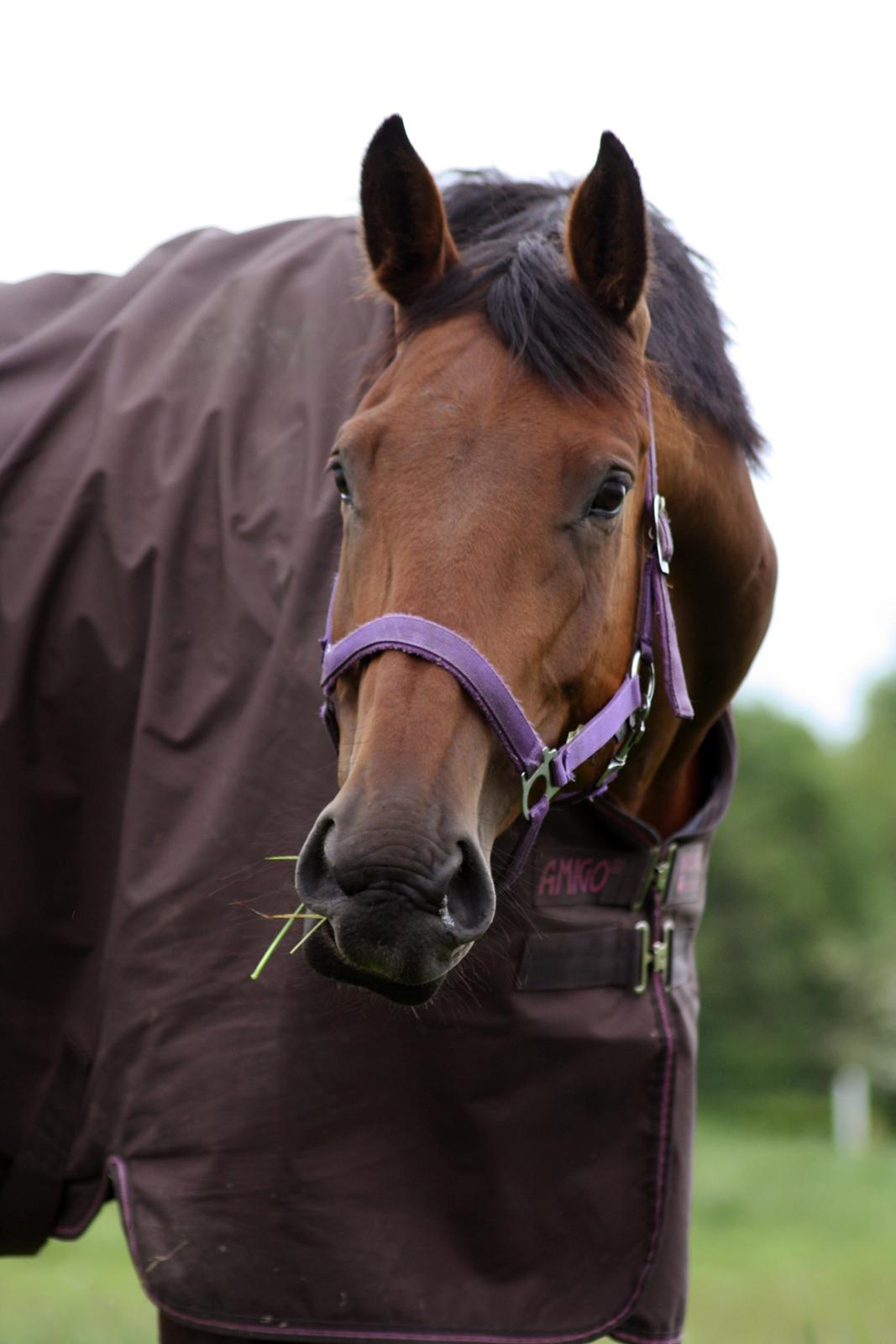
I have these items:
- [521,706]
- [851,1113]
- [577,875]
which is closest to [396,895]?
[521,706]

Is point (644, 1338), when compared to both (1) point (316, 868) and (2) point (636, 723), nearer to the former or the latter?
(2) point (636, 723)

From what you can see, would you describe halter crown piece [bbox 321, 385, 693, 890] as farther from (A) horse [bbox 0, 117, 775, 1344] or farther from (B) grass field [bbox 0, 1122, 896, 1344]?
(B) grass field [bbox 0, 1122, 896, 1344]

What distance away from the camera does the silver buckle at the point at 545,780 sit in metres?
2.63

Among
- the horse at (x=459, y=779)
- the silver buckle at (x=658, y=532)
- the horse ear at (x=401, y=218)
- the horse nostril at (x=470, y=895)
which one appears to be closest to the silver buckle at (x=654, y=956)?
the horse at (x=459, y=779)

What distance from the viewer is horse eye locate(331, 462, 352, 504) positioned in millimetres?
2814

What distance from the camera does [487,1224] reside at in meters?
3.12

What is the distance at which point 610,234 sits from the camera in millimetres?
2896

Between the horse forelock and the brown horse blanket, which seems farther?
the brown horse blanket

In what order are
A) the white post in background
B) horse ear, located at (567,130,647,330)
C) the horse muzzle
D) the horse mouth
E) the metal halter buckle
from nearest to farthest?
the horse muzzle < the horse mouth < horse ear, located at (567,130,647,330) < the metal halter buckle < the white post in background

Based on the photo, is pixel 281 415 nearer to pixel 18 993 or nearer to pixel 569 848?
pixel 569 848

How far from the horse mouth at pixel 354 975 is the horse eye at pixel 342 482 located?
83 cm

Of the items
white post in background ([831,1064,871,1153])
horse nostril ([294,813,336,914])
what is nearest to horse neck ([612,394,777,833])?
horse nostril ([294,813,336,914])

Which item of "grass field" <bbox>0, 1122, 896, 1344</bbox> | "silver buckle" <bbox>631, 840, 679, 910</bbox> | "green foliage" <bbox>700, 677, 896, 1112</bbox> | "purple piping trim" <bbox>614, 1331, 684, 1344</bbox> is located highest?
"silver buckle" <bbox>631, 840, 679, 910</bbox>

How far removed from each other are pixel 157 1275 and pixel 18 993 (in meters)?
0.71
